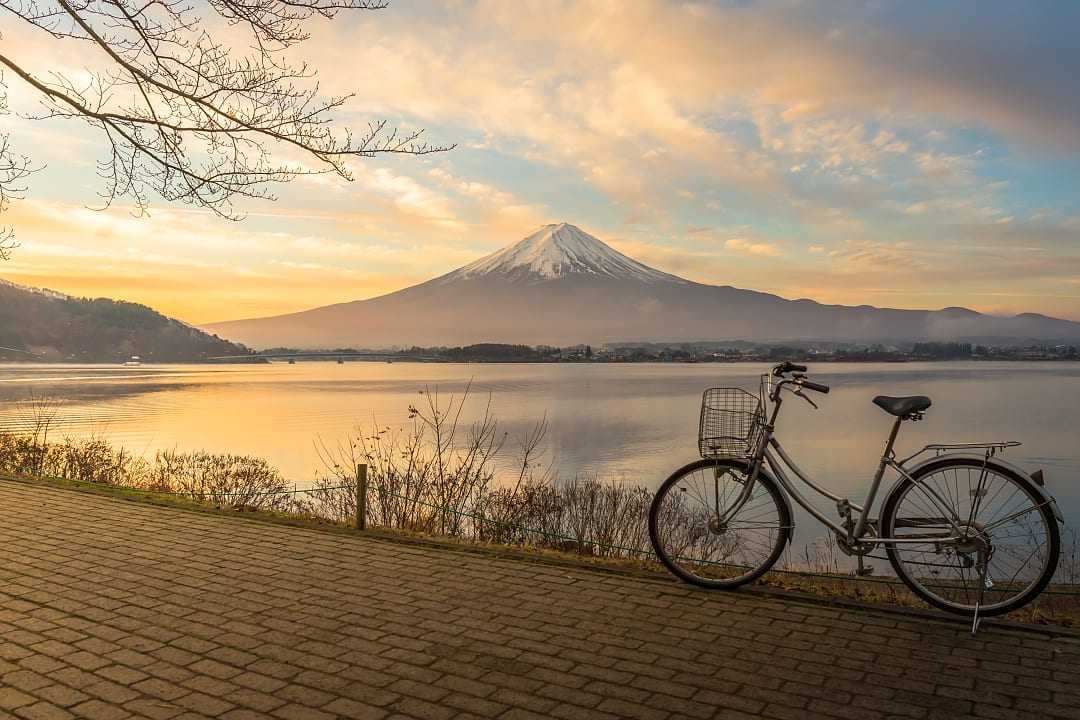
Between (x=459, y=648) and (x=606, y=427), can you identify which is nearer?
(x=459, y=648)

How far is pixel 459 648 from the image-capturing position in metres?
4.12

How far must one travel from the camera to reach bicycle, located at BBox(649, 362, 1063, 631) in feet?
14.6

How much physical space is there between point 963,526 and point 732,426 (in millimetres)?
1353

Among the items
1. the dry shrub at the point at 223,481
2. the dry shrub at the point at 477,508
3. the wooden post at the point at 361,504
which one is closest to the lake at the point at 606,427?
the dry shrub at the point at 223,481

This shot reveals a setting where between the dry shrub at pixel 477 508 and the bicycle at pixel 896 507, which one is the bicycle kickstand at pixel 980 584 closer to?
the bicycle at pixel 896 507

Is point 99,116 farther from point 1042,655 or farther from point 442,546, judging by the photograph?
point 1042,655

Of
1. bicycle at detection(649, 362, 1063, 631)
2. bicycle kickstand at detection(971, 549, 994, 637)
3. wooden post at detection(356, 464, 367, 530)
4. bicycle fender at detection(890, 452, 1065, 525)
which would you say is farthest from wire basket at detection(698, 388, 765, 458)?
wooden post at detection(356, 464, 367, 530)

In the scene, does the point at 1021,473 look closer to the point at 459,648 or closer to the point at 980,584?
the point at 980,584

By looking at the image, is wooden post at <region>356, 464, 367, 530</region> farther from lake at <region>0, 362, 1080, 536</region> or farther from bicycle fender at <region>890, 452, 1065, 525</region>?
lake at <region>0, 362, 1080, 536</region>

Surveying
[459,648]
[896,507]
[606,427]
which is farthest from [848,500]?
[606,427]

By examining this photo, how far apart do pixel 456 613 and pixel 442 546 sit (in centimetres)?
172

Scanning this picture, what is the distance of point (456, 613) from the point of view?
469 cm

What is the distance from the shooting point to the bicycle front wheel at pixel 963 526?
439cm

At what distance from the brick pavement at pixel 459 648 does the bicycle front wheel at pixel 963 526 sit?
0.24 metres
